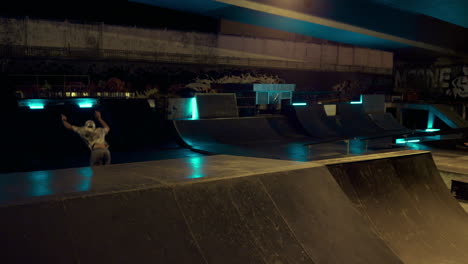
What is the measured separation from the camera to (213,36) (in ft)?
61.6

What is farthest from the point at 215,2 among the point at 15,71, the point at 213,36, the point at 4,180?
the point at 4,180

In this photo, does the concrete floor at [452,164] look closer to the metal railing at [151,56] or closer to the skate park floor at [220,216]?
the skate park floor at [220,216]

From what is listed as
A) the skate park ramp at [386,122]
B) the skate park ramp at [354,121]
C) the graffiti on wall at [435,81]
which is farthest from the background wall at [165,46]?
the graffiti on wall at [435,81]

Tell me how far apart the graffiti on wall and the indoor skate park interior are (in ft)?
0.48

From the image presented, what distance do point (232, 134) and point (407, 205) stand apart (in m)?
8.52

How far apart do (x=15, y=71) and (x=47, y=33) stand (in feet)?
6.71

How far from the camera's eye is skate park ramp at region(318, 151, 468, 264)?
6.19 meters

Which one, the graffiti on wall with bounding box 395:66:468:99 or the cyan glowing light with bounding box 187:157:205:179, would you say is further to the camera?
the graffiti on wall with bounding box 395:66:468:99

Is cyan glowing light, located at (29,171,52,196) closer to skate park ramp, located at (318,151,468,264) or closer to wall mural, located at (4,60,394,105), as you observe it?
skate park ramp, located at (318,151,468,264)

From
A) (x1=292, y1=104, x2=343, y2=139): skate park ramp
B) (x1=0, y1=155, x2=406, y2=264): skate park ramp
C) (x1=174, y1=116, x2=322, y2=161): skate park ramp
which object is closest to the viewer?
(x1=0, y1=155, x2=406, y2=264): skate park ramp

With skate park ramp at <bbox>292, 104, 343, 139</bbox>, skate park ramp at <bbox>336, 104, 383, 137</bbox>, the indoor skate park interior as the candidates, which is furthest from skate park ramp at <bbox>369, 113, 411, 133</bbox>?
skate park ramp at <bbox>292, 104, 343, 139</bbox>

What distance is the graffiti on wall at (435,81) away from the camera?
86.5 ft

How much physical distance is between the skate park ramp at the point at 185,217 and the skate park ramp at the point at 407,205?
0.71 meters

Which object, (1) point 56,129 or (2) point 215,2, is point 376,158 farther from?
(2) point 215,2
